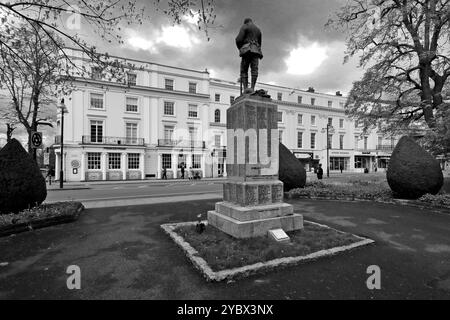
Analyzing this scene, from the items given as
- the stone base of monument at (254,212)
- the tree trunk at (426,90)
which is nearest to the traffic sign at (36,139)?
the stone base of monument at (254,212)

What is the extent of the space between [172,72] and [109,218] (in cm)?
3224

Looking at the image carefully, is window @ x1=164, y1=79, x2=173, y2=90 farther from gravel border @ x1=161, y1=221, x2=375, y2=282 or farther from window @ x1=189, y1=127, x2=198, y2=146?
gravel border @ x1=161, y1=221, x2=375, y2=282

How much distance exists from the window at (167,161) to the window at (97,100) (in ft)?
34.1

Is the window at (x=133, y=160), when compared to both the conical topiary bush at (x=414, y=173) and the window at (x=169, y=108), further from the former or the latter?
the conical topiary bush at (x=414, y=173)

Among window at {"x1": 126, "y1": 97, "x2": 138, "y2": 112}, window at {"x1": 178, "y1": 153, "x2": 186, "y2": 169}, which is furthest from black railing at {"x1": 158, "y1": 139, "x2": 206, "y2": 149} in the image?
window at {"x1": 126, "y1": 97, "x2": 138, "y2": 112}

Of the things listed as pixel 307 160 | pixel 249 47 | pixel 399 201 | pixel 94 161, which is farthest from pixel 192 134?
pixel 249 47

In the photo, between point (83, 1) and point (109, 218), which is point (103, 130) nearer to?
point (109, 218)

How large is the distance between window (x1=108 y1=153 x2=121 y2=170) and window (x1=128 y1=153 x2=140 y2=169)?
1347 mm

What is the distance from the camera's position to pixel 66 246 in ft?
18.0

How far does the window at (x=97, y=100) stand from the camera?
1236 inches

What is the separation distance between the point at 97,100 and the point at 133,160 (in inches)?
351

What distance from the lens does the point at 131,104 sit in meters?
33.7

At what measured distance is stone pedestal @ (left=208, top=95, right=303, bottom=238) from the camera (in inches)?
225

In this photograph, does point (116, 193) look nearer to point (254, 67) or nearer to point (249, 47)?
point (254, 67)
